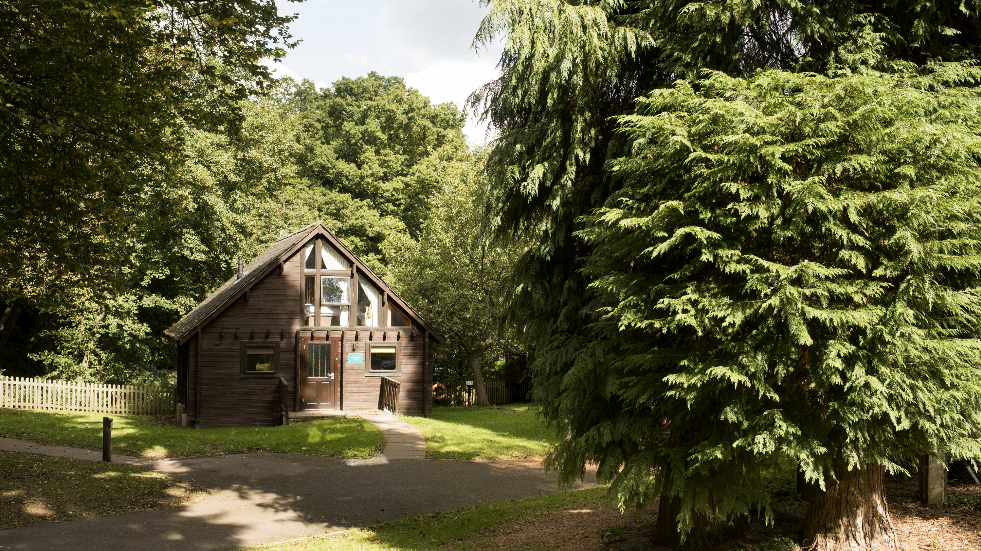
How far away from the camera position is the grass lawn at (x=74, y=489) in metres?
10.5

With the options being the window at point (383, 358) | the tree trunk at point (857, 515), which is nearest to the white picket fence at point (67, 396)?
the window at point (383, 358)

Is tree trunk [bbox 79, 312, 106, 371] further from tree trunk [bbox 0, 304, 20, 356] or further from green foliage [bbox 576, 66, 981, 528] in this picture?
green foliage [bbox 576, 66, 981, 528]

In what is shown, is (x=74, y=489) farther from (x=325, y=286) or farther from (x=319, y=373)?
(x=325, y=286)

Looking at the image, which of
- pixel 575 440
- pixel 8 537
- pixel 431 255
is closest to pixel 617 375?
pixel 575 440

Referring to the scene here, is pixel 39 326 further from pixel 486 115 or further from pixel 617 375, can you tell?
pixel 617 375

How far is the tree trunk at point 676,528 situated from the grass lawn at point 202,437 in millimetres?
10193

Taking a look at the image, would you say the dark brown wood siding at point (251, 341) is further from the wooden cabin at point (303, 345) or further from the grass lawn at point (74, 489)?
the grass lawn at point (74, 489)

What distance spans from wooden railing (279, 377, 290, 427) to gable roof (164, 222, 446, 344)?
11.1 ft

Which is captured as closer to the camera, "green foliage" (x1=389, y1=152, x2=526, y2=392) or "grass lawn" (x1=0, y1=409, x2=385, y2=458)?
"grass lawn" (x1=0, y1=409, x2=385, y2=458)

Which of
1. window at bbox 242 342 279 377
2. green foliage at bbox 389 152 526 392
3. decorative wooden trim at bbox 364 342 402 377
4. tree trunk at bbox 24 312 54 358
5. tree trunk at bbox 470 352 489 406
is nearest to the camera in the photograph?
window at bbox 242 342 279 377

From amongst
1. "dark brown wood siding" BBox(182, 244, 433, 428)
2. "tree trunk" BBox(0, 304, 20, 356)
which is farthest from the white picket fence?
"tree trunk" BBox(0, 304, 20, 356)

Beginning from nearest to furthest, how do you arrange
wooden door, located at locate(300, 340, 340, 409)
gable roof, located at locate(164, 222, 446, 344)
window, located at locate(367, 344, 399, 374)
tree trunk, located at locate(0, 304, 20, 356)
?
gable roof, located at locate(164, 222, 446, 344) → wooden door, located at locate(300, 340, 340, 409) → window, located at locate(367, 344, 399, 374) → tree trunk, located at locate(0, 304, 20, 356)

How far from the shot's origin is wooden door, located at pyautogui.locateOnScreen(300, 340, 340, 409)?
23891mm

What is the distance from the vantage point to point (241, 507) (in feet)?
38.1
